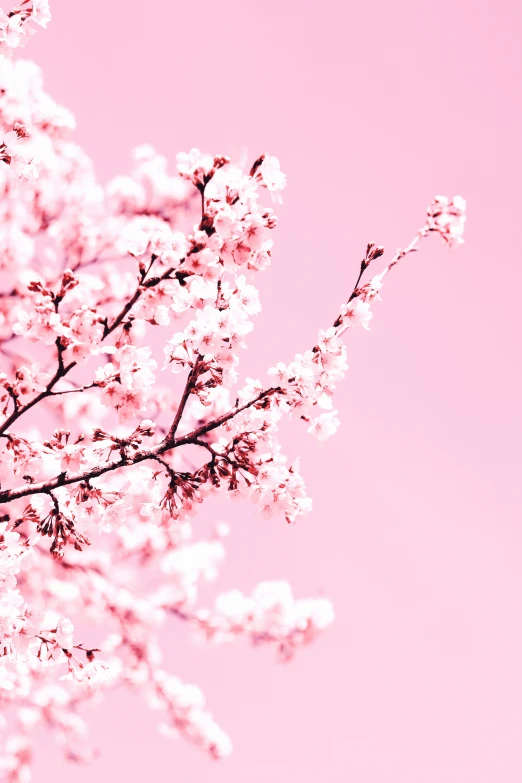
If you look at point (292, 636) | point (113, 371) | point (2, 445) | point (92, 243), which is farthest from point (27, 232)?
point (292, 636)

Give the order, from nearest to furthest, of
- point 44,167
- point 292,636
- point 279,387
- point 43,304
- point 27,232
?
1. point 43,304
2. point 279,387
3. point 44,167
4. point 27,232
5. point 292,636

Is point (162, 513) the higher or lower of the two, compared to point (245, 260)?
lower

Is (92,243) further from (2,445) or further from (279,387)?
(279,387)

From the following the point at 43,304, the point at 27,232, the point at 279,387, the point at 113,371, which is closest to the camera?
the point at 43,304

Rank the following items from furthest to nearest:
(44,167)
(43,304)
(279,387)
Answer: (44,167), (279,387), (43,304)

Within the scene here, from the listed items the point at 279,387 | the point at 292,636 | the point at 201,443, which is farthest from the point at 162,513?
the point at 292,636

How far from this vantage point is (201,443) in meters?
3.22

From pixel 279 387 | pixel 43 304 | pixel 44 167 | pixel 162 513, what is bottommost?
pixel 162 513

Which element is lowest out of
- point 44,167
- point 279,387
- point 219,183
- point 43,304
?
point 279,387

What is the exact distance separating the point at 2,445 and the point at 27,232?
4.73 meters

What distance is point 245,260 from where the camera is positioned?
9.84ft

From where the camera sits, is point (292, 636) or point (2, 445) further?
point (292, 636)

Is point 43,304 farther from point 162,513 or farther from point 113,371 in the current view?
point 162,513

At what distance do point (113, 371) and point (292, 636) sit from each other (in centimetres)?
703
